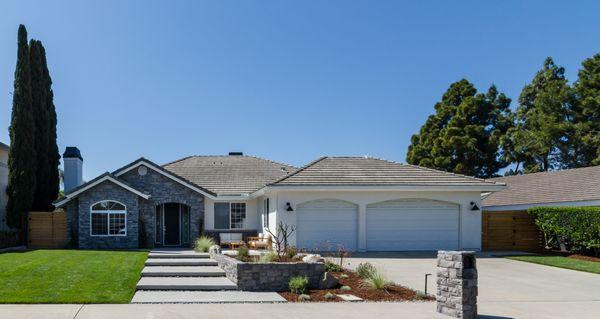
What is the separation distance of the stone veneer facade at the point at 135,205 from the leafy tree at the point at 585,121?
27.0 meters

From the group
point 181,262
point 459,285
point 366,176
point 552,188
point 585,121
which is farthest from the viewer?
point 585,121

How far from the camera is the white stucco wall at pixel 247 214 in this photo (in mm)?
26094

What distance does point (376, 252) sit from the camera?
2253 centimetres

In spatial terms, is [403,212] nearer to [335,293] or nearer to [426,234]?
[426,234]

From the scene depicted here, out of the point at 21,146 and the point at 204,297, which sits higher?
the point at 21,146

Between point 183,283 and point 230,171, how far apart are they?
1687 cm

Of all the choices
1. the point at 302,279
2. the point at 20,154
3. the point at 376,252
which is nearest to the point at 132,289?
the point at 302,279

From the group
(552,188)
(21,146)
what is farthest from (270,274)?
(552,188)

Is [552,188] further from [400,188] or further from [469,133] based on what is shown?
[469,133]

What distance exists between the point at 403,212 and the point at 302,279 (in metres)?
11.2

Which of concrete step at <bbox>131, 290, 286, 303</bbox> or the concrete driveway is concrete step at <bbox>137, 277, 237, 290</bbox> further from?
the concrete driveway

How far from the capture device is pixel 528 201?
29.4m

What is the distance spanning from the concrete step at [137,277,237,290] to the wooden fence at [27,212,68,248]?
1221 centimetres

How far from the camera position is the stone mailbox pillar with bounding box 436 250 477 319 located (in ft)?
33.2
